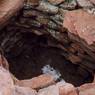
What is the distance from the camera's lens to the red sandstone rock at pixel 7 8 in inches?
164

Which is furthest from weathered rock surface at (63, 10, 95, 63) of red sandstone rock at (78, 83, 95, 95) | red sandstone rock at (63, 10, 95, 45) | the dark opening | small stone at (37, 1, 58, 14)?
the dark opening

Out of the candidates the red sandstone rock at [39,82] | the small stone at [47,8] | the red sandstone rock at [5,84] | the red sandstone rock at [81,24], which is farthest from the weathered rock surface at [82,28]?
the red sandstone rock at [5,84]

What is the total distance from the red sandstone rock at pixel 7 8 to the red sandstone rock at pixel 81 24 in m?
0.71

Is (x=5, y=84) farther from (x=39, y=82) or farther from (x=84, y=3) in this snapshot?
(x=84, y=3)

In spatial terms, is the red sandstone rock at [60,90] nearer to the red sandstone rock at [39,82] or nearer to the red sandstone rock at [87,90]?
the red sandstone rock at [87,90]

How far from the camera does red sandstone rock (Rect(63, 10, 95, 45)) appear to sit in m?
3.98

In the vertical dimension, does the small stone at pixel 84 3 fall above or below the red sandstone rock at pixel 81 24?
above

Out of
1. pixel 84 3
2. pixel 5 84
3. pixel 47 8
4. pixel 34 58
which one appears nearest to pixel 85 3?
pixel 84 3

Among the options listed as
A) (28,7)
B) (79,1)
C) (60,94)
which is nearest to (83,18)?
(79,1)

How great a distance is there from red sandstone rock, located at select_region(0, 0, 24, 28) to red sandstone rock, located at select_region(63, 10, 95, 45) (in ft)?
2.34

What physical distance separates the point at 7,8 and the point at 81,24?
3.37 ft

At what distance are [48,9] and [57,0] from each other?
0.60 ft

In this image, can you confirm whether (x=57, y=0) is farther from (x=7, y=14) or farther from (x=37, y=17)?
(x=7, y=14)

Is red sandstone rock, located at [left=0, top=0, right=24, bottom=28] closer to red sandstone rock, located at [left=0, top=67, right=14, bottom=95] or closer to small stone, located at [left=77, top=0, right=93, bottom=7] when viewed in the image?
small stone, located at [left=77, top=0, right=93, bottom=7]
